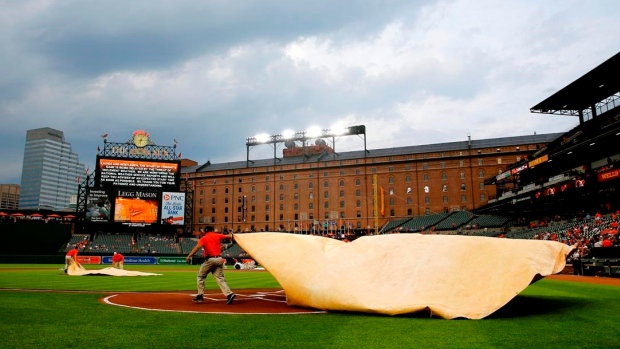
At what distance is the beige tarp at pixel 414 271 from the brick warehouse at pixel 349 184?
6784cm

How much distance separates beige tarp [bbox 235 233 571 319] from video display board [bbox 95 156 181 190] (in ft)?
201

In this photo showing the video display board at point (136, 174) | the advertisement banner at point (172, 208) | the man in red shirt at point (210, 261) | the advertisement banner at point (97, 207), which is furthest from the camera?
the advertisement banner at point (172, 208)

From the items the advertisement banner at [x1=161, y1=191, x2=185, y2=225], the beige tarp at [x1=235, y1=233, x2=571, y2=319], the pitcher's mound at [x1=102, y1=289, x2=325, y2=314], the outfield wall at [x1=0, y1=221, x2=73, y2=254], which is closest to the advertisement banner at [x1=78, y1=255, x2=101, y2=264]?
the advertisement banner at [x1=161, y1=191, x2=185, y2=225]

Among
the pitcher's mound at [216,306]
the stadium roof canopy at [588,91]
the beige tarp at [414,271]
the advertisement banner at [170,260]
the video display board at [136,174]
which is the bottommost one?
the advertisement banner at [170,260]

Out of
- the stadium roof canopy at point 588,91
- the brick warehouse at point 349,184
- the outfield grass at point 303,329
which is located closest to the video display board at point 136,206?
the brick warehouse at point 349,184

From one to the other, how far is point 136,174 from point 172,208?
7.58 metres

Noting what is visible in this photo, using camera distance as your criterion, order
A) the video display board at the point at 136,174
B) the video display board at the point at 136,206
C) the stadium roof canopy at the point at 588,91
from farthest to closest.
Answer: the video display board at the point at 136,174 < the video display board at the point at 136,206 < the stadium roof canopy at the point at 588,91

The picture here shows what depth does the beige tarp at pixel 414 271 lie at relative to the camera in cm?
792

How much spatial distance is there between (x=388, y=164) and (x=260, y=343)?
8359cm

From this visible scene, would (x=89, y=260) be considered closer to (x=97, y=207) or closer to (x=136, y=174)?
(x=97, y=207)

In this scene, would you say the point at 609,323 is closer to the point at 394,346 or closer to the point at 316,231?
the point at 394,346

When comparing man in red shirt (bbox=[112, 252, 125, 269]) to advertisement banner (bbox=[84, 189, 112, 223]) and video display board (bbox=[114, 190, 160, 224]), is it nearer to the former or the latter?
video display board (bbox=[114, 190, 160, 224])

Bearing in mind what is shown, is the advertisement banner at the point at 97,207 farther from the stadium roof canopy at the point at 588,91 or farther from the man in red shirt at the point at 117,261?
the stadium roof canopy at the point at 588,91

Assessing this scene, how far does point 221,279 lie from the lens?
10859 millimetres
